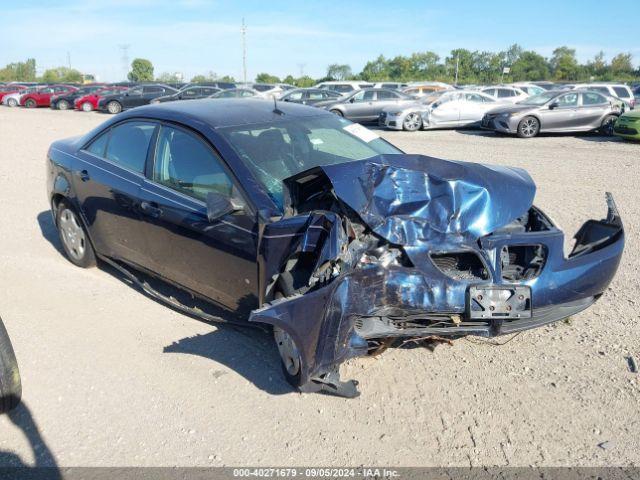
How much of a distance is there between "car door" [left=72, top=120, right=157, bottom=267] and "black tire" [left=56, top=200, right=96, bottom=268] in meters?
0.21

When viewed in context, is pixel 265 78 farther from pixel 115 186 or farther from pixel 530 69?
pixel 115 186

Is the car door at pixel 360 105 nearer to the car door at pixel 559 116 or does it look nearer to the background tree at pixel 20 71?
the car door at pixel 559 116

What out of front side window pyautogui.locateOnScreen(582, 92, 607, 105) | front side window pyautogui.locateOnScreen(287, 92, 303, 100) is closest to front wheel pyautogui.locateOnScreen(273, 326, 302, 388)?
front side window pyautogui.locateOnScreen(582, 92, 607, 105)

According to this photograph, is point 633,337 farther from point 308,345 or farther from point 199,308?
point 199,308

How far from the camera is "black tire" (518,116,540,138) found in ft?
54.8

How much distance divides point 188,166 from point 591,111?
16.0 meters

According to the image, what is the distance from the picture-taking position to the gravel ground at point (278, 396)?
293 centimetres

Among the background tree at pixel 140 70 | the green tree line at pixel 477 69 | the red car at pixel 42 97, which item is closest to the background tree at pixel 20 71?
the green tree line at pixel 477 69

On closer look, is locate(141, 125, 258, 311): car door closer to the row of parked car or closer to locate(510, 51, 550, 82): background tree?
the row of parked car

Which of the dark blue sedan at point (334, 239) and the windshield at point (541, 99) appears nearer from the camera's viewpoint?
the dark blue sedan at point (334, 239)

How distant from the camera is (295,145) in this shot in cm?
430

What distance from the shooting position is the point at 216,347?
3977 millimetres

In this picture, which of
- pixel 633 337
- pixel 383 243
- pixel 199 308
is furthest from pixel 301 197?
pixel 633 337

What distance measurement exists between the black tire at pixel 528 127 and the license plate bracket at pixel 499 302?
14843mm
